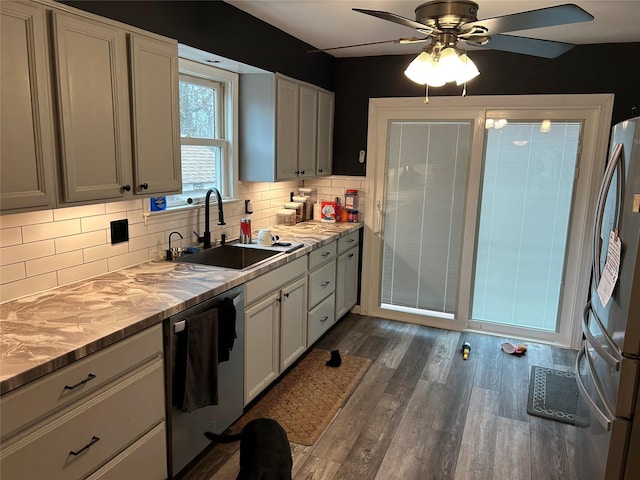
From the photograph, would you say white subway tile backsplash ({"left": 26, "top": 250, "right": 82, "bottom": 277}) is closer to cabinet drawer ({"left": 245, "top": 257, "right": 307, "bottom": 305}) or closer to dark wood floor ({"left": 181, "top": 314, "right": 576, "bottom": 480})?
cabinet drawer ({"left": 245, "top": 257, "right": 307, "bottom": 305})

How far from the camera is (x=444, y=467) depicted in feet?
8.02

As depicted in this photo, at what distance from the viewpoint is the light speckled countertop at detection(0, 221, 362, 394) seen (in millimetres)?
1486

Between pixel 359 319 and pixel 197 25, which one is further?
pixel 359 319

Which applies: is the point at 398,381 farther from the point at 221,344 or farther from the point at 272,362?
the point at 221,344

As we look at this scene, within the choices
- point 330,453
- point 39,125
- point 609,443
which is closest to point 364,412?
point 330,453

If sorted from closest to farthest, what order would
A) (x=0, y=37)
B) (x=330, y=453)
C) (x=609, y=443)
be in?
(x=0, y=37) < (x=609, y=443) < (x=330, y=453)

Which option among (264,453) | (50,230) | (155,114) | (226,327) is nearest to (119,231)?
(50,230)

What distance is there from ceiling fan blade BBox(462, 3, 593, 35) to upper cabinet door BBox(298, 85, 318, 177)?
75.2 inches

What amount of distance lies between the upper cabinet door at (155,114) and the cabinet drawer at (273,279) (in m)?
0.68

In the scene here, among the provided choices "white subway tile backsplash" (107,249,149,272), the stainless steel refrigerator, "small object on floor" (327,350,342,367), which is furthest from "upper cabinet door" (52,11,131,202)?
the stainless steel refrigerator

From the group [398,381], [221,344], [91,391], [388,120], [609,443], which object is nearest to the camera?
[91,391]

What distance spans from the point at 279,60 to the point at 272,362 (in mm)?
2145

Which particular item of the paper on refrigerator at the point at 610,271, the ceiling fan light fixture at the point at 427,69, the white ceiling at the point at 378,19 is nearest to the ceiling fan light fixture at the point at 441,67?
the ceiling fan light fixture at the point at 427,69

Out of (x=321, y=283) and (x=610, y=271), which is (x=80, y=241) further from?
(x=610, y=271)
